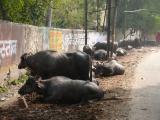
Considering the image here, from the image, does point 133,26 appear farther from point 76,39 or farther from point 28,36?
point 28,36

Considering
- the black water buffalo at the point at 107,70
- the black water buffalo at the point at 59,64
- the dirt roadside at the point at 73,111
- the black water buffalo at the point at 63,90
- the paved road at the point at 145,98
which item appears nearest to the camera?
the dirt roadside at the point at 73,111

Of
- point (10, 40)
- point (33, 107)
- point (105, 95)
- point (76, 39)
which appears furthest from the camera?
point (76, 39)

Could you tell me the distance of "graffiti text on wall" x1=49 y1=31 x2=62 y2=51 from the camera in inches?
969

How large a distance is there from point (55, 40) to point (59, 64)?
1045 cm

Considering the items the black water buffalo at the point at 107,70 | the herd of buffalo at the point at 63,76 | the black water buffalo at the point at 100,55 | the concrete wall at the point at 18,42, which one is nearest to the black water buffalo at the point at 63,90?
the herd of buffalo at the point at 63,76

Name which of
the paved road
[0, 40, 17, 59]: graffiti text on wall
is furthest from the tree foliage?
[0, 40, 17, 59]: graffiti text on wall

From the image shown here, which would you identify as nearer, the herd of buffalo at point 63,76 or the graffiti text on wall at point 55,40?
the herd of buffalo at point 63,76

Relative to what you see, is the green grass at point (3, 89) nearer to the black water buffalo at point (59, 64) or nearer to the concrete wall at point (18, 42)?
the concrete wall at point (18, 42)

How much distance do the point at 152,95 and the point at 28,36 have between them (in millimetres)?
6998

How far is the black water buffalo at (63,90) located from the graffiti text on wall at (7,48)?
2.93 m

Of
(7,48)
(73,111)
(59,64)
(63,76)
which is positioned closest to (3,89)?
(7,48)

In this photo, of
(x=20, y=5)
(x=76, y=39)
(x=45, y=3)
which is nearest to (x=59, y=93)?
(x=20, y=5)

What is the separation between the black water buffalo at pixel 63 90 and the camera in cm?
1288

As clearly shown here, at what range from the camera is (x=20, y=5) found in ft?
82.8
